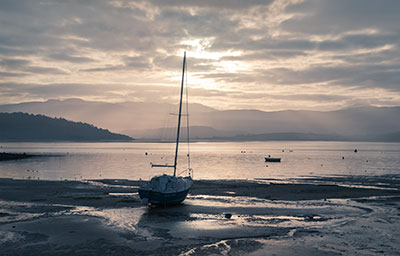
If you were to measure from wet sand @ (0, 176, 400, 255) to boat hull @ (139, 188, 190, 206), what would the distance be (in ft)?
2.48

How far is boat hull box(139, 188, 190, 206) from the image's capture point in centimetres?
A: 3338

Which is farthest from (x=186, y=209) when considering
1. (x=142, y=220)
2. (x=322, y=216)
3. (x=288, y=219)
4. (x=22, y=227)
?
(x=22, y=227)

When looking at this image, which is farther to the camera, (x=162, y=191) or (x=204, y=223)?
(x=162, y=191)

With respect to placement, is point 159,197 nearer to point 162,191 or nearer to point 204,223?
point 162,191

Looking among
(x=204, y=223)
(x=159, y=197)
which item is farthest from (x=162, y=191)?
(x=204, y=223)

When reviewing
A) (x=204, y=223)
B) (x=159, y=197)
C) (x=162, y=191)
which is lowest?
(x=204, y=223)

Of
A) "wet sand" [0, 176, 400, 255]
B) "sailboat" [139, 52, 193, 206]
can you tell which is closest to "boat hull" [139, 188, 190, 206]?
"sailboat" [139, 52, 193, 206]

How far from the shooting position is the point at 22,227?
81.8ft

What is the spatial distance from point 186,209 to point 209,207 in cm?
231

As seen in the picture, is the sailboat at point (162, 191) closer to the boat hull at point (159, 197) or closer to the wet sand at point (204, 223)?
the boat hull at point (159, 197)

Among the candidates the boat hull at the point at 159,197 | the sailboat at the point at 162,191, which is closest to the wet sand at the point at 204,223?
the boat hull at the point at 159,197

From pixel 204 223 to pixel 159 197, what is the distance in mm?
7579

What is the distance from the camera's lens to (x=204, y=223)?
27.4 m

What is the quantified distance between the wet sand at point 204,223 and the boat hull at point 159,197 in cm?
76
